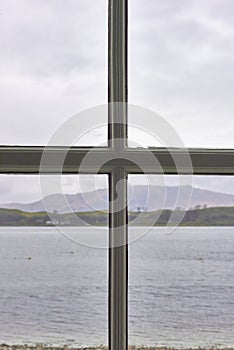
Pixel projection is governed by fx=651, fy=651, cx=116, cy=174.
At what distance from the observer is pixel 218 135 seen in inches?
58.9

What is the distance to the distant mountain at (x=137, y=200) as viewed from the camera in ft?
4.78

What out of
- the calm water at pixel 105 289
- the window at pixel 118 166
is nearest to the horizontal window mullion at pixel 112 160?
the window at pixel 118 166

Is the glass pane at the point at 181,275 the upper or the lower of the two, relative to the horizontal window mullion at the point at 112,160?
lower

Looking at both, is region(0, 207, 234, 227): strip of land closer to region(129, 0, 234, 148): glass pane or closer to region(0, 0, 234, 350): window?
region(0, 0, 234, 350): window

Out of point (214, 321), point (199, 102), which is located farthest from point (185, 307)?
point (199, 102)

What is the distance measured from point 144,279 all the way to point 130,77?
18.2 inches

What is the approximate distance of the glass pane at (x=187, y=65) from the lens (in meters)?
1.50

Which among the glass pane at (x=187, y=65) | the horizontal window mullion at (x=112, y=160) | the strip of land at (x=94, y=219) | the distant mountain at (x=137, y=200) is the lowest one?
the strip of land at (x=94, y=219)

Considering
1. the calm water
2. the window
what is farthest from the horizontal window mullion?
the calm water

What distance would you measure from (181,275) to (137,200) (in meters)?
0.20

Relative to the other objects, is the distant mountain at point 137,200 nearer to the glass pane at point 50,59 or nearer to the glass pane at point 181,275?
the glass pane at point 181,275

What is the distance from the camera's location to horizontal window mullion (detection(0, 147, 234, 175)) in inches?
56.5

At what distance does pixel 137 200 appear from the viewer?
1.46 metres

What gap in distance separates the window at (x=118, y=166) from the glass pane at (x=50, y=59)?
3.4 inches
